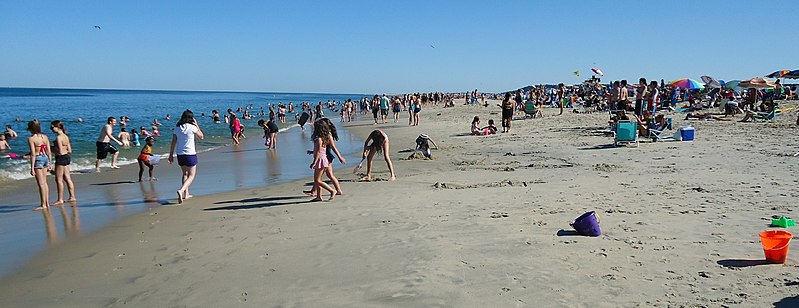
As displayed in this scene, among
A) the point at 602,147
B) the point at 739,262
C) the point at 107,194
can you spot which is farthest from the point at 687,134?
the point at 107,194

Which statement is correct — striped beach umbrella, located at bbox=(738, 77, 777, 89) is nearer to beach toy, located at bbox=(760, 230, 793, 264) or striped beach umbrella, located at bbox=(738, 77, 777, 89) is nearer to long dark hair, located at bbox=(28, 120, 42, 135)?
beach toy, located at bbox=(760, 230, 793, 264)

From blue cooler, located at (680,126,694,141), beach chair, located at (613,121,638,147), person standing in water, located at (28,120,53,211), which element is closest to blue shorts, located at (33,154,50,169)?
person standing in water, located at (28,120,53,211)

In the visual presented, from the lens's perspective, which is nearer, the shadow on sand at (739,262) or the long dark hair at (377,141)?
the shadow on sand at (739,262)

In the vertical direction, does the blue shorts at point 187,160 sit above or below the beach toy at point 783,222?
above

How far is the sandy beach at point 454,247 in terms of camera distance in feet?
13.1

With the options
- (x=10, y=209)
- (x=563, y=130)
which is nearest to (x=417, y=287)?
(x=10, y=209)

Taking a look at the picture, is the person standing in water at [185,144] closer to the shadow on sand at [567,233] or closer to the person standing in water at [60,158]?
the person standing in water at [60,158]

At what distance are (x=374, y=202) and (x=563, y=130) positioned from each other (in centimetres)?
1211

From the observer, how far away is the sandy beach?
13.1ft

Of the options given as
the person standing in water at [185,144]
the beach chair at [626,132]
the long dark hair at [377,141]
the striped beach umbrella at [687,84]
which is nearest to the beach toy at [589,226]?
the long dark hair at [377,141]

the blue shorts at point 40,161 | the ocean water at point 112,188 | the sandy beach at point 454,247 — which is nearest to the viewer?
the sandy beach at point 454,247

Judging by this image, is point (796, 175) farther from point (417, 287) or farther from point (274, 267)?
point (274, 267)

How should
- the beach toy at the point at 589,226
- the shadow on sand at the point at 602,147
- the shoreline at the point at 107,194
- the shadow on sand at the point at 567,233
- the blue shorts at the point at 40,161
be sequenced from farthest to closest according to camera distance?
the shadow on sand at the point at 602,147 < the blue shorts at the point at 40,161 < the shoreline at the point at 107,194 < the shadow on sand at the point at 567,233 < the beach toy at the point at 589,226

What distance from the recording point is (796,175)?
811cm
